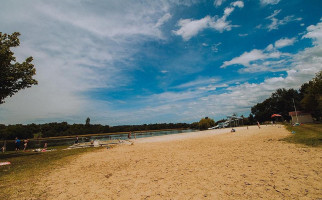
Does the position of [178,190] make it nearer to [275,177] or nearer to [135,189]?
[135,189]

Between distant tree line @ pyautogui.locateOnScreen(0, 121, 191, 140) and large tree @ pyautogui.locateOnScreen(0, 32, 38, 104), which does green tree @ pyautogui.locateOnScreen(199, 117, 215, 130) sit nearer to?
distant tree line @ pyautogui.locateOnScreen(0, 121, 191, 140)

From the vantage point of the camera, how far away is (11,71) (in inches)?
616

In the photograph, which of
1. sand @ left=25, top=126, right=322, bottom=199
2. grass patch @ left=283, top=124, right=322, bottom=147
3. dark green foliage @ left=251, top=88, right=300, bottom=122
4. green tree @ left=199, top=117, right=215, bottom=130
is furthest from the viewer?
green tree @ left=199, top=117, right=215, bottom=130

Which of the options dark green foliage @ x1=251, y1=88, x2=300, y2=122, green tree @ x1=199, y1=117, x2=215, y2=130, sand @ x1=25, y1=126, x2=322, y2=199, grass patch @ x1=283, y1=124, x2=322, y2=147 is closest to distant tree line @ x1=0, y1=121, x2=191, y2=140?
green tree @ x1=199, y1=117, x2=215, y2=130

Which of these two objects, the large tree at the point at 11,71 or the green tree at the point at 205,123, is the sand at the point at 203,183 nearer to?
the large tree at the point at 11,71

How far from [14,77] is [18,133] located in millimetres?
79512

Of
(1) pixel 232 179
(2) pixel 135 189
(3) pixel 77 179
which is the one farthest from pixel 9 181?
(1) pixel 232 179

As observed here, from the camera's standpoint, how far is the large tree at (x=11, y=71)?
579 inches

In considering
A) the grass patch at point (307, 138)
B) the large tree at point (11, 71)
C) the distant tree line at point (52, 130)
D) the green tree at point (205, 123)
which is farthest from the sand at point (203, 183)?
the green tree at point (205, 123)

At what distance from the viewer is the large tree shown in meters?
14.7

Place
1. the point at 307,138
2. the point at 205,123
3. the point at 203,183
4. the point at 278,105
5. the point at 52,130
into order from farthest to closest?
the point at 52,130 → the point at 205,123 → the point at 278,105 → the point at 307,138 → the point at 203,183

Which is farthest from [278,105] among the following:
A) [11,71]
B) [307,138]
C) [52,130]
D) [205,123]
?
[52,130]

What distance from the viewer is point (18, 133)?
7219 centimetres

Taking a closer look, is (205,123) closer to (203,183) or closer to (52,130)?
(203,183)
